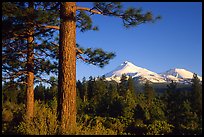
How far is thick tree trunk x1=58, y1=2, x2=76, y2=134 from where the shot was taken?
21.5ft

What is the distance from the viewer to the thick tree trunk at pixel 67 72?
6559 millimetres

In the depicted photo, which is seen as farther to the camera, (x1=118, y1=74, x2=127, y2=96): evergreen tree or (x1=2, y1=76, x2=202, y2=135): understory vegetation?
(x1=118, y1=74, x2=127, y2=96): evergreen tree

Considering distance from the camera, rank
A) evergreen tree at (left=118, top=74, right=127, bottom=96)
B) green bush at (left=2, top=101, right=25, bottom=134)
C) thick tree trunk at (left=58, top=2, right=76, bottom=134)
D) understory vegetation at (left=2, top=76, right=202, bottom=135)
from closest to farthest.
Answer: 1. thick tree trunk at (left=58, top=2, right=76, bottom=134)
2. green bush at (left=2, top=101, right=25, bottom=134)
3. understory vegetation at (left=2, top=76, right=202, bottom=135)
4. evergreen tree at (left=118, top=74, right=127, bottom=96)

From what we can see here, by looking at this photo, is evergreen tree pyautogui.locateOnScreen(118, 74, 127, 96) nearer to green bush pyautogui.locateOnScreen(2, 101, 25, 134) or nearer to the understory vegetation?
the understory vegetation

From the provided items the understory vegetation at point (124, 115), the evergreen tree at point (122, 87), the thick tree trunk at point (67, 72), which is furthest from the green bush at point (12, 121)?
the evergreen tree at point (122, 87)

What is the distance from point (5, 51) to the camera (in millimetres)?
11688

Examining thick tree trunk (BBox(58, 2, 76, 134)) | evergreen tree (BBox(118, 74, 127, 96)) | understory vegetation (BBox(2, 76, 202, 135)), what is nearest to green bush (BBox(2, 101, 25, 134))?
understory vegetation (BBox(2, 76, 202, 135))

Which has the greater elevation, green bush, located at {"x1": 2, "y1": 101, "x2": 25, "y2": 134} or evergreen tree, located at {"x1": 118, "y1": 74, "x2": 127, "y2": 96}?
evergreen tree, located at {"x1": 118, "y1": 74, "x2": 127, "y2": 96}

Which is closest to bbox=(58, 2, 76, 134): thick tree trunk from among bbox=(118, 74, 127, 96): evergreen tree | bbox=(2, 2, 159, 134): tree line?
bbox=(2, 2, 159, 134): tree line

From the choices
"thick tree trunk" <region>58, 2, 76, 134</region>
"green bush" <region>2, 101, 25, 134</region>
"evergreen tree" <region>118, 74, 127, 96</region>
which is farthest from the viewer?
"evergreen tree" <region>118, 74, 127, 96</region>

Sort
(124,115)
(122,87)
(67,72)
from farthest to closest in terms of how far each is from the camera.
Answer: (122,87) → (124,115) → (67,72)

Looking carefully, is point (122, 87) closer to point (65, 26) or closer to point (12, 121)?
point (12, 121)

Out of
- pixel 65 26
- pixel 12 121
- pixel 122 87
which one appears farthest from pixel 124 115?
pixel 122 87

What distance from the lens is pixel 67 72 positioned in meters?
6.74
